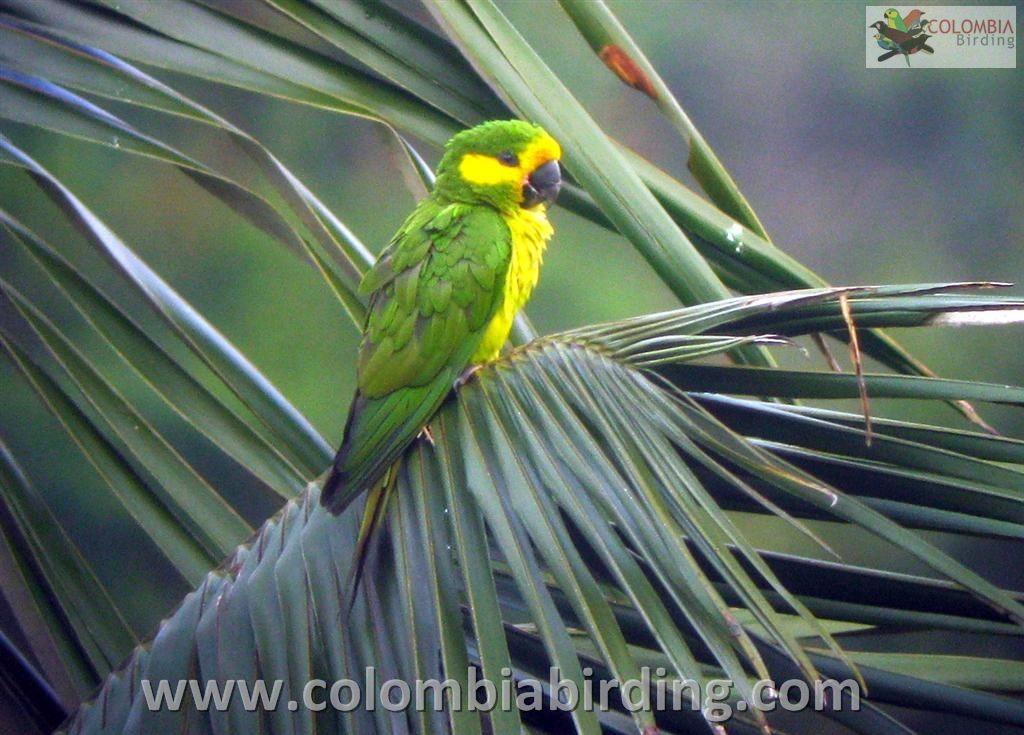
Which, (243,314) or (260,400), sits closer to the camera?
(260,400)

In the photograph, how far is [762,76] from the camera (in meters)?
1.97

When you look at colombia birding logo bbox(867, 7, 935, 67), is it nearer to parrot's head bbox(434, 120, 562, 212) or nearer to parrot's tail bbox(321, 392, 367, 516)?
parrot's head bbox(434, 120, 562, 212)

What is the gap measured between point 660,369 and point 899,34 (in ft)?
5.03

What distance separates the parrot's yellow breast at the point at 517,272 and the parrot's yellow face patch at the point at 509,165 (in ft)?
0.17

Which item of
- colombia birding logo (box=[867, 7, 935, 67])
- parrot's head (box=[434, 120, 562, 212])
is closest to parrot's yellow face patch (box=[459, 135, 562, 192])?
parrot's head (box=[434, 120, 562, 212])

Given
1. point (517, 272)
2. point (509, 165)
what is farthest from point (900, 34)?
point (517, 272)

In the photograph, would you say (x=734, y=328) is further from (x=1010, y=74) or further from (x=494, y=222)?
(x=1010, y=74)

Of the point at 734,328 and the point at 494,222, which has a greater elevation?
the point at 494,222

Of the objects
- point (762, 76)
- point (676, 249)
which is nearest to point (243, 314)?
point (762, 76)

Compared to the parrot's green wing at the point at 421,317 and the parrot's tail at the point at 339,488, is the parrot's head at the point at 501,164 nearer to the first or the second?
the parrot's green wing at the point at 421,317

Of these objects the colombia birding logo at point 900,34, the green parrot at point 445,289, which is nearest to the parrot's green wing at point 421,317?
the green parrot at point 445,289

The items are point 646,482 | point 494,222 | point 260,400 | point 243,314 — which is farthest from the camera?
point 243,314

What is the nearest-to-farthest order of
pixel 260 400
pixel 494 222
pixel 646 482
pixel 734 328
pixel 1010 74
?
pixel 646 482, pixel 734 328, pixel 260 400, pixel 494 222, pixel 1010 74

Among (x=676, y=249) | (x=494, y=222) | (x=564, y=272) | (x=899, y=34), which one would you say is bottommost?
(x=676, y=249)
